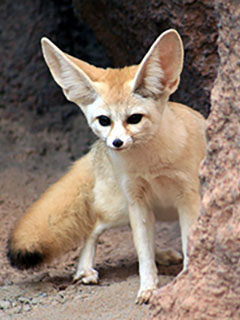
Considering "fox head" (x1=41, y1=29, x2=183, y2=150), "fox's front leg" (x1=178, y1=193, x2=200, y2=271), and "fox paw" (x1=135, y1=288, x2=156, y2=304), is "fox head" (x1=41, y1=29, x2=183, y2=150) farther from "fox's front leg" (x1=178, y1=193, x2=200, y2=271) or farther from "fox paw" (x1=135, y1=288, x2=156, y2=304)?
"fox paw" (x1=135, y1=288, x2=156, y2=304)

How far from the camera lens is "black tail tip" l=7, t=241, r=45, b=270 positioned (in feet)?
9.16

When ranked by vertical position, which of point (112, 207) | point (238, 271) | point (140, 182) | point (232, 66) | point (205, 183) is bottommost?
point (112, 207)

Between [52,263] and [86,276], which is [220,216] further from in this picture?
[52,263]

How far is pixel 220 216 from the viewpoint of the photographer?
1748mm

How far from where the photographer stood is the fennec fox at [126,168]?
2.49 metres

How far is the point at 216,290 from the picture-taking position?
1.75m

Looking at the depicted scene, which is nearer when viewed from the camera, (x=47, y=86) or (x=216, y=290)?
(x=216, y=290)

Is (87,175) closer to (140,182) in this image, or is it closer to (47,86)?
(140,182)

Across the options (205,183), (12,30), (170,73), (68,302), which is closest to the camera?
(205,183)

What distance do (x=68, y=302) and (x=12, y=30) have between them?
2858mm

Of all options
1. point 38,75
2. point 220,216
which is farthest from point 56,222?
point 38,75

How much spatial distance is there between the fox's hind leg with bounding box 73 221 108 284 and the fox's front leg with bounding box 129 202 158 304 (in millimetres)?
374

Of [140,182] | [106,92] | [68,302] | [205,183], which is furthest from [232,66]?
[68,302]

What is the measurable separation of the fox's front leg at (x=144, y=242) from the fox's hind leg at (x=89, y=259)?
37 centimetres
